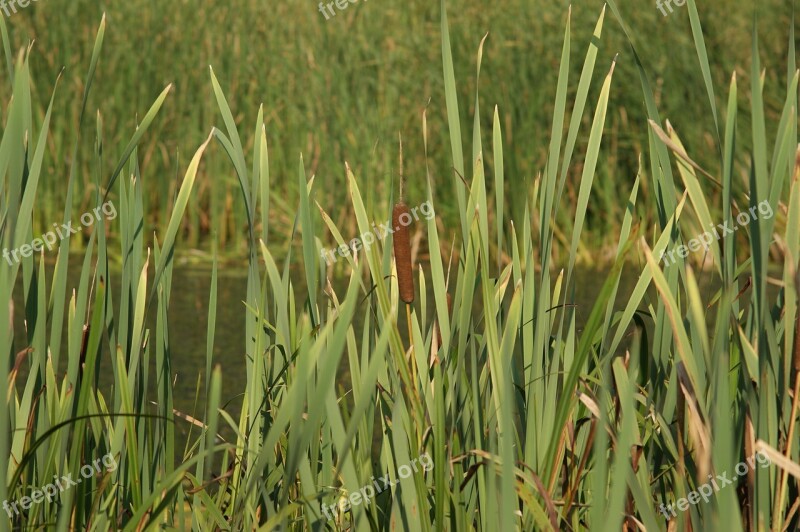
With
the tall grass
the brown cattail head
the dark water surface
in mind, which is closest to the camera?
the tall grass

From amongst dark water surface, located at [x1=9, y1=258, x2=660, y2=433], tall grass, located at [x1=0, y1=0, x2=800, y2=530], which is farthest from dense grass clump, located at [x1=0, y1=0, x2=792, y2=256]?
tall grass, located at [x1=0, y1=0, x2=800, y2=530]

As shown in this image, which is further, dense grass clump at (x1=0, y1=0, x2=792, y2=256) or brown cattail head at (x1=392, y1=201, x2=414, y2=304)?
dense grass clump at (x1=0, y1=0, x2=792, y2=256)

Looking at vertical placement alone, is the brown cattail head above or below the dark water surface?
above

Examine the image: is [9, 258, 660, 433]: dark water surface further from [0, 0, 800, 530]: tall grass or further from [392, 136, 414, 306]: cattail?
[392, 136, 414, 306]: cattail

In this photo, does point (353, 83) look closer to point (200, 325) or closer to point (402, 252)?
point (200, 325)

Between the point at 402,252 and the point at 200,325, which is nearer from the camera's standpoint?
the point at 402,252

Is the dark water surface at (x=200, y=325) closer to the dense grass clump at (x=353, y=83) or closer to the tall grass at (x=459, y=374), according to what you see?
the dense grass clump at (x=353, y=83)

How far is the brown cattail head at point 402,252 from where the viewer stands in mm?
1197

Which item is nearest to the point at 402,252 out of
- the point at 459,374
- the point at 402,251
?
the point at 402,251

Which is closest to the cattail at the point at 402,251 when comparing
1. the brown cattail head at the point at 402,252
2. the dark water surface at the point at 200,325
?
the brown cattail head at the point at 402,252

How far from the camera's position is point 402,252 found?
3.93 ft

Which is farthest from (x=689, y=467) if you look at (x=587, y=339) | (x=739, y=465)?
(x=587, y=339)

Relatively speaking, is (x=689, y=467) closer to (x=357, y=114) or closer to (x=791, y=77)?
(x=791, y=77)

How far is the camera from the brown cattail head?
3.93ft
